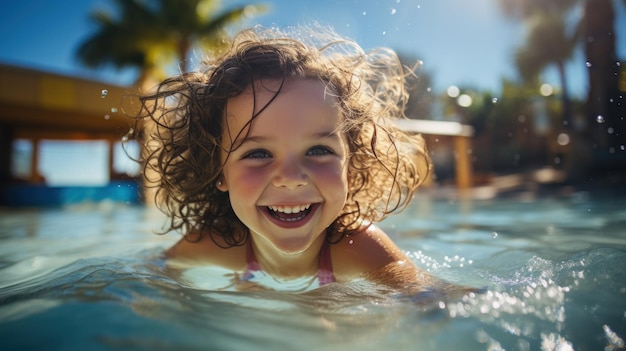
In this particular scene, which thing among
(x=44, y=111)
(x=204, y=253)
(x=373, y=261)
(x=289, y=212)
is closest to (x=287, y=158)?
(x=289, y=212)

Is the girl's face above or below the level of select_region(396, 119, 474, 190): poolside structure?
below

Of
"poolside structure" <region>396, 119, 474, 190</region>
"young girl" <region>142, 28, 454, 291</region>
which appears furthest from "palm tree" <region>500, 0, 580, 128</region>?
"young girl" <region>142, 28, 454, 291</region>

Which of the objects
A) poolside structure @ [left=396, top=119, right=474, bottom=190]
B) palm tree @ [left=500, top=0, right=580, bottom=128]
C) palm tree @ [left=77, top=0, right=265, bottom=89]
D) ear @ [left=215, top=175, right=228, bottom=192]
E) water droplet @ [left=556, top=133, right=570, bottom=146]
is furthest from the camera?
palm tree @ [left=500, top=0, right=580, bottom=128]

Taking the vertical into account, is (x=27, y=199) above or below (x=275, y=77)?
below

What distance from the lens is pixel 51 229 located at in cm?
453

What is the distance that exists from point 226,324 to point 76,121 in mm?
13482

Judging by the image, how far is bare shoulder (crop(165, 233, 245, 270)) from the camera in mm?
2342

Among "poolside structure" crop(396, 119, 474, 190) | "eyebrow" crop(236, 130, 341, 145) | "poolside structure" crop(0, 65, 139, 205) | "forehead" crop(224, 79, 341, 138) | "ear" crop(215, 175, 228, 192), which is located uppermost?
"poolside structure" crop(0, 65, 139, 205)

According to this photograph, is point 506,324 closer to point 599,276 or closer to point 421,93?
point 599,276

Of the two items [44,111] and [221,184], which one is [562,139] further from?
[44,111]

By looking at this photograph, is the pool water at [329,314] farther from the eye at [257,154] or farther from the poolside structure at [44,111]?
the poolside structure at [44,111]

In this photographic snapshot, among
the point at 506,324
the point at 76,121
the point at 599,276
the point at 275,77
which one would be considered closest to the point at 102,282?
the point at 275,77

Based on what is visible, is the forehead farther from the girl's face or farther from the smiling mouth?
the smiling mouth

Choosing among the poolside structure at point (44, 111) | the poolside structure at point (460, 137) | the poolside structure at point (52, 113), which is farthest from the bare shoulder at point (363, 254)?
the poolside structure at point (44, 111)
